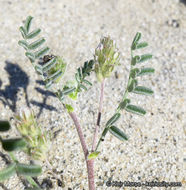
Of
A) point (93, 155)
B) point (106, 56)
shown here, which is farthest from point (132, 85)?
point (93, 155)

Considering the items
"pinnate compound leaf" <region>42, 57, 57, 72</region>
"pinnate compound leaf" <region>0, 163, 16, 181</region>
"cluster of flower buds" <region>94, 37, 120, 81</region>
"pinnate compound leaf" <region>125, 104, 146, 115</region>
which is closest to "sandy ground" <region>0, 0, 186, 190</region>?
"cluster of flower buds" <region>94, 37, 120, 81</region>

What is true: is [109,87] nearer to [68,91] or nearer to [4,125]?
[68,91]

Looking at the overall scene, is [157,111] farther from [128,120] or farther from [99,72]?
[99,72]

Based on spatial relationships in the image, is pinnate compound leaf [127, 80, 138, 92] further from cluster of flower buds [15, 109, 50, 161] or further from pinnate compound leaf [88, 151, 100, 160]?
cluster of flower buds [15, 109, 50, 161]

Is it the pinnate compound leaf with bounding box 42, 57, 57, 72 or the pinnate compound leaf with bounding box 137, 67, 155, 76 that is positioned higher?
the pinnate compound leaf with bounding box 42, 57, 57, 72

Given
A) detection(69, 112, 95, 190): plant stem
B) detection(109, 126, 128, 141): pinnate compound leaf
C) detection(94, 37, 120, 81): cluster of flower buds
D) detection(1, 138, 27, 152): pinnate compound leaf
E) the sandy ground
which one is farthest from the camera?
the sandy ground

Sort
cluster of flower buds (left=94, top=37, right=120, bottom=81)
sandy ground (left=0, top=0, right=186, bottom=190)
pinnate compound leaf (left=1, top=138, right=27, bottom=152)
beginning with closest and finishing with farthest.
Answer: pinnate compound leaf (left=1, top=138, right=27, bottom=152), cluster of flower buds (left=94, top=37, right=120, bottom=81), sandy ground (left=0, top=0, right=186, bottom=190)

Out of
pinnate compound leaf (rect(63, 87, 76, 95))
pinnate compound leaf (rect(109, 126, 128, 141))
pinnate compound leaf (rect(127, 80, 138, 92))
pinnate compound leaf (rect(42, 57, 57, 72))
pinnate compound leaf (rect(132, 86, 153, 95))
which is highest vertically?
pinnate compound leaf (rect(42, 57, 57, 72))

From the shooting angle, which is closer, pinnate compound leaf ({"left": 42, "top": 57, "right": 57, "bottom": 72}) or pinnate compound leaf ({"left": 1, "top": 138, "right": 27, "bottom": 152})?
pinnate compound leaf ({"left": 1, "top": 138, "right": 27, "bottom": 152})
